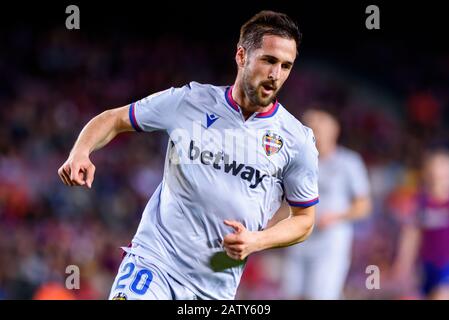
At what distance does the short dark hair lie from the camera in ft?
13.4

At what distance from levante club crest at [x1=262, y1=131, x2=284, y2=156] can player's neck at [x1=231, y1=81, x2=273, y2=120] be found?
154mm

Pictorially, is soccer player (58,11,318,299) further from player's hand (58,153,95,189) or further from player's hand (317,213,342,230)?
player's hand (317,213,342,230)

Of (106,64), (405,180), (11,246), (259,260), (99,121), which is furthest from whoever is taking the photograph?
(106,64)

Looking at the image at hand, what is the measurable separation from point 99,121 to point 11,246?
19.2 ft

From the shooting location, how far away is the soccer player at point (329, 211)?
25.9 feet

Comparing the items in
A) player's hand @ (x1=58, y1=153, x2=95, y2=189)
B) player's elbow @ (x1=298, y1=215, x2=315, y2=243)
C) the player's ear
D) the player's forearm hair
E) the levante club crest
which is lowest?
player's elbow @ (x1=298, y1=215, x2=315, y2=243)

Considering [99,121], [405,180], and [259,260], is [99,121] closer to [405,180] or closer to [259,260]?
[259,260]

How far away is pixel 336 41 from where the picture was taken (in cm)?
1465

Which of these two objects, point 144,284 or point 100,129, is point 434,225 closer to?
point 144,284

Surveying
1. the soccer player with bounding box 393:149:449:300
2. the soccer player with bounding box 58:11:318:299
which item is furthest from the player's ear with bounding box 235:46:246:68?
the soccer player with bounding box 393:149:449:300

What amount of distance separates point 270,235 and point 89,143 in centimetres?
107
